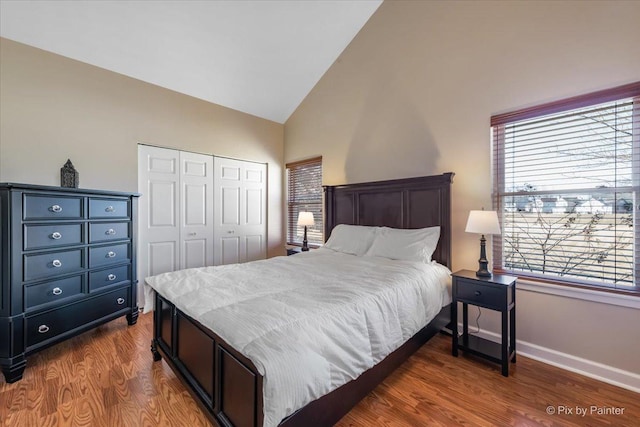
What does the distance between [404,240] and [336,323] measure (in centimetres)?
160

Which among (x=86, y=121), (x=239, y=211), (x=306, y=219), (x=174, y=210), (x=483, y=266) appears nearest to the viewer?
(x=483, y=266)

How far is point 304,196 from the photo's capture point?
14.6 feet

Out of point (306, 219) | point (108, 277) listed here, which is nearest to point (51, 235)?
point (108, 277)

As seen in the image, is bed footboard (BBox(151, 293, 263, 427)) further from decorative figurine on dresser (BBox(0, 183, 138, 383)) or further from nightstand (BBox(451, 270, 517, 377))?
nightstand (BBox(451, 270, 517, 377))

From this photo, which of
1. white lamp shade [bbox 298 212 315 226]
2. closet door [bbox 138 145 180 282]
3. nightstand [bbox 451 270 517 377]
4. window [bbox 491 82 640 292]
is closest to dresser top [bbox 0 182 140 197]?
closet door [bbox 138 145 180 282]

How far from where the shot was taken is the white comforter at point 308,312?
108 centimetres

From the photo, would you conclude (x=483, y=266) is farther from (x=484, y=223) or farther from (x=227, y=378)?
(x=227, y=378)

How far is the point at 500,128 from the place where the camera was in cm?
244

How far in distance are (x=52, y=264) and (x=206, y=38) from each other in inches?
107

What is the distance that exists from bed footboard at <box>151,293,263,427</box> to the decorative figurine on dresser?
923 millimetres

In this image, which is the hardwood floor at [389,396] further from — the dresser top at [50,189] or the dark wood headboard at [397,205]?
the dresser top at [50,189]

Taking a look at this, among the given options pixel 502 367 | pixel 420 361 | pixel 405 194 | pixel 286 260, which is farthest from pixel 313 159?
pixel 502 367

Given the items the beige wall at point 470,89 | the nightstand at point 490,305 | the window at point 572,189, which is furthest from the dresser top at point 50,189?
the window at point 572,189

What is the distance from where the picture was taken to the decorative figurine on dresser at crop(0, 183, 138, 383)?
1898mm
